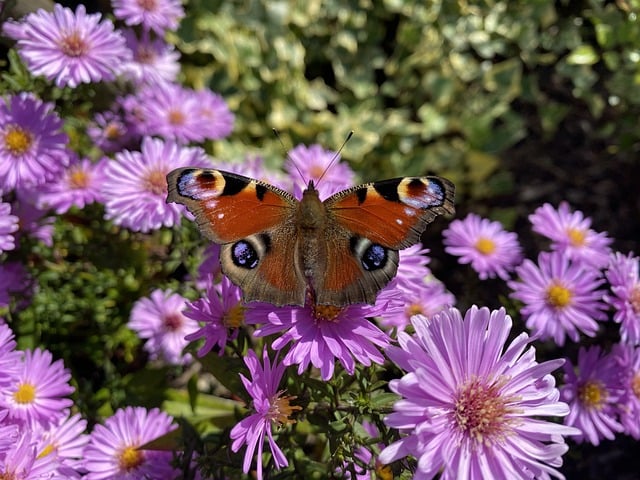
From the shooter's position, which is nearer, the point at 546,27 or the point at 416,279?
the point at 416,279

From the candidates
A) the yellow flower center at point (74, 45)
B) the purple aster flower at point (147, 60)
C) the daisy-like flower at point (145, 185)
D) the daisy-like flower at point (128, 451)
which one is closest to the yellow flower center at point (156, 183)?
the daisy-like flower at point (145, 185)

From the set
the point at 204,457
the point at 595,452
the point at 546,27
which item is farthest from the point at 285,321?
the point at 546,27

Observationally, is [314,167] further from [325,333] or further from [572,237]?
[325,333]

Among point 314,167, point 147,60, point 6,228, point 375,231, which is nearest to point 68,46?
point 147,60

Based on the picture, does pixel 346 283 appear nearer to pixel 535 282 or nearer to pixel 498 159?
pixel 535 282

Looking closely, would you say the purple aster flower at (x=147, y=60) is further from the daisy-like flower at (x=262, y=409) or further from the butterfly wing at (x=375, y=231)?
the daisy-like flower at (x=262, y=409)

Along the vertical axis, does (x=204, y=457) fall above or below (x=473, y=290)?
below
